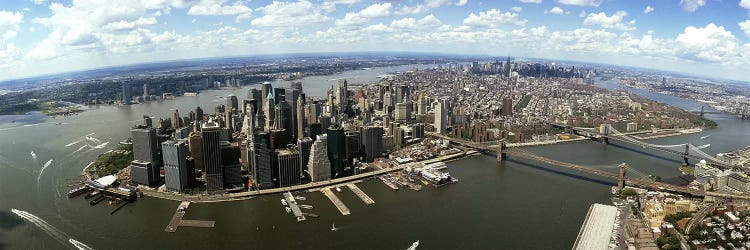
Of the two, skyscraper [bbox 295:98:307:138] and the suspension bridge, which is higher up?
skyscraper [bbox 295:98:307:138]

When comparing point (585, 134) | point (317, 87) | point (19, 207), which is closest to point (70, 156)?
point (19, 207)

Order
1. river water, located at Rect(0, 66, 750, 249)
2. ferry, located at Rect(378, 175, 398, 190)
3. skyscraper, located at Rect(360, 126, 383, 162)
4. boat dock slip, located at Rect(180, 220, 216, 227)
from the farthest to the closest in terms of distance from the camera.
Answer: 1. skyscraper, located at Rect(360, 126, 383, 162)
2. ferry, located at Rect(378, 175, 398, 190)
3. boat dock slip, located at Rect(180, 220, 216, 227)
4. river water, located at Rect(0, 66, 750, 249)

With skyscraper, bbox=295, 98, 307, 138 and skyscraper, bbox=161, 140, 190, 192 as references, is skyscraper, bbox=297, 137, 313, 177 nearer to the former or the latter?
skyscraper, bbox=161, 140, 190, 192

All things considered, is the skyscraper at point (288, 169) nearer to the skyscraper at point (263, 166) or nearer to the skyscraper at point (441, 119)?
the skyscraper at point (263, 166)

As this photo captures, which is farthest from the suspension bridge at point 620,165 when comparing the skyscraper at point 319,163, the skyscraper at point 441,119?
the skyscraper at point 319,163

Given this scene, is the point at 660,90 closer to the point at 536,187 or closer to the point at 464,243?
the point at 536,187

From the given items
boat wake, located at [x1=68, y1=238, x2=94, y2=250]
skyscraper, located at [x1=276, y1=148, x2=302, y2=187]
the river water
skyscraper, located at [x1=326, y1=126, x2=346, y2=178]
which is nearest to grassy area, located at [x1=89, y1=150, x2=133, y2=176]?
the river water
